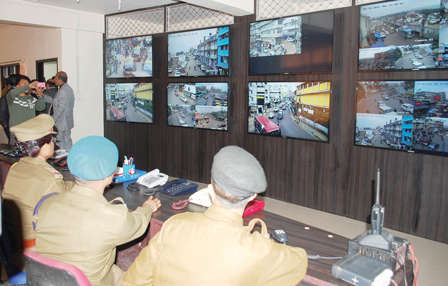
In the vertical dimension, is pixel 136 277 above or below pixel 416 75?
below

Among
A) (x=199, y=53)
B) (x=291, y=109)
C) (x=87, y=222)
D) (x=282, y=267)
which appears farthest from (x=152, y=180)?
(x=199, y=53)

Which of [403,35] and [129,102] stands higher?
[403,35]

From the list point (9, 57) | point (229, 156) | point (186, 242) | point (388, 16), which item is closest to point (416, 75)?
point (388, 16)

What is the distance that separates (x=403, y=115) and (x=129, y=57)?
4879 mm

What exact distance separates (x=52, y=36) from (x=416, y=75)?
6.55 m

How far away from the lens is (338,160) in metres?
4.30

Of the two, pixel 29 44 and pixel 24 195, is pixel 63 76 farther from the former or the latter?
pixel 24 195

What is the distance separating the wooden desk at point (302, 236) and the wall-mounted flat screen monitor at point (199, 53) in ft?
10.3

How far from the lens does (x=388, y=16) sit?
3.75 meters

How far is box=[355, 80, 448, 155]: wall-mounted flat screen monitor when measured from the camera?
3502 millimetres

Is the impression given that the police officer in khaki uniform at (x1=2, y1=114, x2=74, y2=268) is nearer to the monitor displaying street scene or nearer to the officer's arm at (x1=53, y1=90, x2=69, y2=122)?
the monitor displaying street scene

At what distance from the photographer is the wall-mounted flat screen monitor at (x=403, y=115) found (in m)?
3.50

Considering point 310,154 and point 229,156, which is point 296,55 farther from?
point 229,156

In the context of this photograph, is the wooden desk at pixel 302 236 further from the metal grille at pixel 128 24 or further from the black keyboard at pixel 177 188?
the metal grille at pixel 128 24
